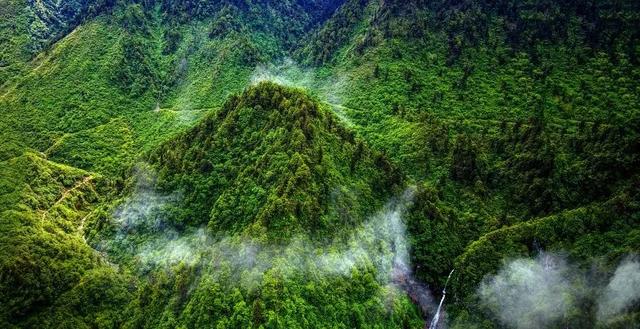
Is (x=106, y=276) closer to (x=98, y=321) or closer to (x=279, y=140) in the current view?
(x=98, y=321)

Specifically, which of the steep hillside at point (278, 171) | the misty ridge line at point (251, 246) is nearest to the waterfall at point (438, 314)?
the misty ridge line at point (251, 246)

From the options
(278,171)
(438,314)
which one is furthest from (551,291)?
(278,171)

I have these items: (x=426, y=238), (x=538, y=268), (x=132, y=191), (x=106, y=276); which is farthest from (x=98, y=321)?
(x=538, y=268)

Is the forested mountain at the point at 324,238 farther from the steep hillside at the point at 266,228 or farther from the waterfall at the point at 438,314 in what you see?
the waterfall at the point at 438,314

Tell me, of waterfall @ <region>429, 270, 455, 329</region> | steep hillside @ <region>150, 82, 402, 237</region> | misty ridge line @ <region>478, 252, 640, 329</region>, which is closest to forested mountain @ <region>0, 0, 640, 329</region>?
misty ridge line @ <region>478, 252, 640, 329</region>

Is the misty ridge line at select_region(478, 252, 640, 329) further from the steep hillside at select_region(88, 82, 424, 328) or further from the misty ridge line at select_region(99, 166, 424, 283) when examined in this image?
the misty ridge line at select_region(99, 166, 424, 283)

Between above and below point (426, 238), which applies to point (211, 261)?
above

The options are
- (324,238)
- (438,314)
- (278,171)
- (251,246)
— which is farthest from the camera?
(278,171)

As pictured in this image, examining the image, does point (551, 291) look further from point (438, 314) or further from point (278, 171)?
point (278, 171)

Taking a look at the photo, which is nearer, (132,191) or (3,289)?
(3,289)
